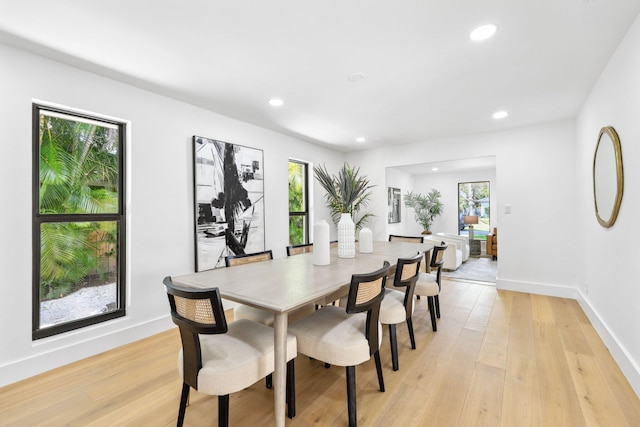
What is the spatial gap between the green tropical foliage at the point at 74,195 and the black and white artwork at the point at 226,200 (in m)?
0.81

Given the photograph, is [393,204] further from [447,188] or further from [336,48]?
[336,48]

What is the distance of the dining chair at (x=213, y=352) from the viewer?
1.31m

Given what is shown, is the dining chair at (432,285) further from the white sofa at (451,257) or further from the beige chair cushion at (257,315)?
the white sofa at (451,257)

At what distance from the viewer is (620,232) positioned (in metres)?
2.21

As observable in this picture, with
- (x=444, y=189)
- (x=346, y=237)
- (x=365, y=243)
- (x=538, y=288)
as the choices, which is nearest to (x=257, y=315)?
(x=346, y=237)

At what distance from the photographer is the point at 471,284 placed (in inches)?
182

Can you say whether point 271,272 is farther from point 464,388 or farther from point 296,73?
point 296,73

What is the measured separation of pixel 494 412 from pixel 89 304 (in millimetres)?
3211

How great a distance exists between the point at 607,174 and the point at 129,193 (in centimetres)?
421

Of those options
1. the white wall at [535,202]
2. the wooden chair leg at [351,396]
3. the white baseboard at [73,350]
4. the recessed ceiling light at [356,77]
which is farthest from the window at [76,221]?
the white wall at [535,202]

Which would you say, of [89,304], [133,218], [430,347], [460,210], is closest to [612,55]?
[430,347]

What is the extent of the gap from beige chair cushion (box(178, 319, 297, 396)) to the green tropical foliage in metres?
1.72

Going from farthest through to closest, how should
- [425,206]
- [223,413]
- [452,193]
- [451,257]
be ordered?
[452,193] → [425,206] → [451,257] → [223,413]

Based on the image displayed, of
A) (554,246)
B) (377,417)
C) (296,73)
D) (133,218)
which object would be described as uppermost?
(296,73)
